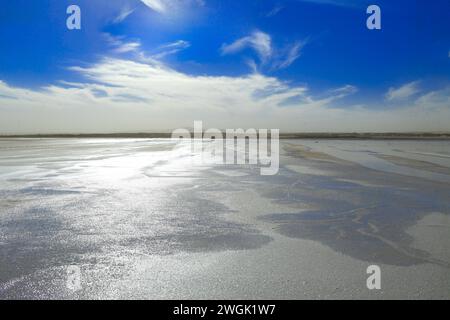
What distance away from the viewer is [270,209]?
7426mm

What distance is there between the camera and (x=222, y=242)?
16.9 ft

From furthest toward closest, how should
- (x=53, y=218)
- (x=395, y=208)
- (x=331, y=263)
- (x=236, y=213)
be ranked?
(x=395, y=208), (x=236, y=213), (x=53, y=218), (x=331, y=263)

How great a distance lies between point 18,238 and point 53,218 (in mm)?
1244

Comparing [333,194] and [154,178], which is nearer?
[333,194]

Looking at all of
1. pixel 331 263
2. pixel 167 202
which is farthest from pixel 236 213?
pixel 331 263

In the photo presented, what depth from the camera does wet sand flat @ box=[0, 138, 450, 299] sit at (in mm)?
3654

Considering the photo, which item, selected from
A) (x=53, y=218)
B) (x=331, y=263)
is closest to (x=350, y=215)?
(x=331, y=263)

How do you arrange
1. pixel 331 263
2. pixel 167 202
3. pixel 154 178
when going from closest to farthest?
1. pixel 331 263
2. pixel 167 202
3. pixel 154 178

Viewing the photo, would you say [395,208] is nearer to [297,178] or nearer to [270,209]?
[270,209]

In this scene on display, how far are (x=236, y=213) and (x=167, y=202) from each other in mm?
1733

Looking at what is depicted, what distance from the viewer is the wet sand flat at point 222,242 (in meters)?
3.65
